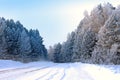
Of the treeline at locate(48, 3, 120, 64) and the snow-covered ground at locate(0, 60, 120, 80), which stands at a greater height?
the treeline at locate(48, 3, 120, 64)

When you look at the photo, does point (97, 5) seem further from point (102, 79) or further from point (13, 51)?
point (102, 79)

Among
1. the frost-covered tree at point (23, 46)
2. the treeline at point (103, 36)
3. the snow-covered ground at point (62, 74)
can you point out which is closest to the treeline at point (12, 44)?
the frost-covered tree at point (23, 46)

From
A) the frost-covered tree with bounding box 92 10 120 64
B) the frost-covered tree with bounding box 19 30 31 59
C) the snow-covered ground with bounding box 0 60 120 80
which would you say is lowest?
the snow-covered ground with bounding box 0 60 120 80

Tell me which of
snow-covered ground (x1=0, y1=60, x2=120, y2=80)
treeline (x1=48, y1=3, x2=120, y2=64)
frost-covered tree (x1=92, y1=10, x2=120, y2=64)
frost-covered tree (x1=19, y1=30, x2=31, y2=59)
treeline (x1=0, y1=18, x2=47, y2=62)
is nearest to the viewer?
snow-covered ground (x1=0, y1=60, x2=120, y2=80)

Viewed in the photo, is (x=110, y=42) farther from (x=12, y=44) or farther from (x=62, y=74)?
(x=12, y=44)

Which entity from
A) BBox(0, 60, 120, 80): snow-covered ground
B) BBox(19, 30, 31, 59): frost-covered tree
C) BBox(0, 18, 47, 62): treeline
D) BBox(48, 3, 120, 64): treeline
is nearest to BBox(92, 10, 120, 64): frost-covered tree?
BBox(48, 3, 120, 64): treeline

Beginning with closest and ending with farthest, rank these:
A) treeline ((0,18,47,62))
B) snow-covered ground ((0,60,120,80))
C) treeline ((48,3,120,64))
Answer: snow-covered ground ((0,60,120,80)) < treeline ((48,3,120,64)) < treeline ((0,18,47,62))

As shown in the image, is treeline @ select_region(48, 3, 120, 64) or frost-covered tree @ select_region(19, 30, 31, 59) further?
frost-covered tree @ select_region(19, 30, 31, 59)

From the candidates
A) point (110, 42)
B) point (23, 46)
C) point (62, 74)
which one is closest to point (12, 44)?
point (23, 46)

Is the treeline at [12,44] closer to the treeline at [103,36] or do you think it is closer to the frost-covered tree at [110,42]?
the treeline at [103,36]

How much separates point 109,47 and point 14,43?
113 feet

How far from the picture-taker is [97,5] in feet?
226

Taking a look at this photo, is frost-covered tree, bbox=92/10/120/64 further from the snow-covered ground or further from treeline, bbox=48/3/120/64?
the snow-covered ground

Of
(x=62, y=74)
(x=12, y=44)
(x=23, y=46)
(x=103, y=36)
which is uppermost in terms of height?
(x=23, y=46)
